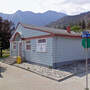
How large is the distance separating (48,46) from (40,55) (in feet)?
4.92

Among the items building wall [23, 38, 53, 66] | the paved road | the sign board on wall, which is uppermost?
the sign board on wall

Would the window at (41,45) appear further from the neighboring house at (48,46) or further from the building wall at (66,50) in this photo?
the building wall at (66,50)

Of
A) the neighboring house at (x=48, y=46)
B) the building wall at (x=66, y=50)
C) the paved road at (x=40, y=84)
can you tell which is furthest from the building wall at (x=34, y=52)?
the paved road at (x=40, y=84)

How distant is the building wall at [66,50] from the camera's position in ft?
32.3

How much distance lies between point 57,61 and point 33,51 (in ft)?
10.7

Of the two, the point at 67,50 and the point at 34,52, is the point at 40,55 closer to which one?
the point at 34,52

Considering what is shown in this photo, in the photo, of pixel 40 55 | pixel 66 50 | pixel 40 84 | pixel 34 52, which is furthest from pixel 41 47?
pixel 40 84

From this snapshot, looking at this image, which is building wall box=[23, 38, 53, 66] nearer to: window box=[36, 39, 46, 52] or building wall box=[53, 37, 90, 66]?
window box=[36, 39, 46, 52]

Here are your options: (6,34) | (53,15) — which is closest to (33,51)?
(6,34)

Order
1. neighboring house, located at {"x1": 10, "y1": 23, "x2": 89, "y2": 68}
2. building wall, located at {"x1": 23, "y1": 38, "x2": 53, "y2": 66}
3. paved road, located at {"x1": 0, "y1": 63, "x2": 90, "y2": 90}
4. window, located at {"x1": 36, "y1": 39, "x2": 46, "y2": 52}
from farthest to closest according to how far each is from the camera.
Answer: window, located at {"x1": 36, "y1": 39, "x2": 46, "y2": 52}, building wall, located at {"x1": 23, "y1": 38, "x2": 53, "y2": 66}, neighboring house, located at {"x1": 10, "y1": 23, "x2": 89, "y2": 68}, paved road, located at {"x1": 0, "y1": 63, "x2": 90, "y2": 90}

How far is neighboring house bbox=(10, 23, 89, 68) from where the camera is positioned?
9777mm

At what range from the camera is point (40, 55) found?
1094 centimetres

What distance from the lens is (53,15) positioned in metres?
90.4

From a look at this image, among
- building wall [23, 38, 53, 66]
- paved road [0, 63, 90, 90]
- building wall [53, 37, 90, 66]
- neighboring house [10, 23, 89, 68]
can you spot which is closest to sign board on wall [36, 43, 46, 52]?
neighboring house [10, 23, 89, 68]
